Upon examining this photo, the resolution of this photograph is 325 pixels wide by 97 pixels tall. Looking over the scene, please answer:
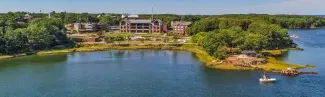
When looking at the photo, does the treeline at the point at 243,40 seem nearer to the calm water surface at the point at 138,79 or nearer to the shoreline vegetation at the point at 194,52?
the shoreline vegetation at the point at 194,52

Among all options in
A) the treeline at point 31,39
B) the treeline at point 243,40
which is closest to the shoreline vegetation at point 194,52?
the treeline at point 243,40

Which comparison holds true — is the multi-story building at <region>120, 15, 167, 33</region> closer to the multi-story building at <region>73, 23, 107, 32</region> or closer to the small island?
the small island

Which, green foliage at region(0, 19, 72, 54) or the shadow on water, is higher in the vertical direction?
green foliage at region(0, 19, 72, 54)

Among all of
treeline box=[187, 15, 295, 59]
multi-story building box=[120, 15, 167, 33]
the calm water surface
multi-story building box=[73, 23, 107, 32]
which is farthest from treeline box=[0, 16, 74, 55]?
treeline box=[187, 15, 295, 59]

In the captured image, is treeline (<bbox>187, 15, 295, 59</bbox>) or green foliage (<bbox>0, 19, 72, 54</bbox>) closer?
treeline (<bbox>187, 15, 295, 59</bbox>)

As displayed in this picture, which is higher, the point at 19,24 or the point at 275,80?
the point at 19,24

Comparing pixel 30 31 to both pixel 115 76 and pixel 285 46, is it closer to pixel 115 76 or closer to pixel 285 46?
pixel 115 76

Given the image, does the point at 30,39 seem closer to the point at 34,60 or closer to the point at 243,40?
the point at 34,60

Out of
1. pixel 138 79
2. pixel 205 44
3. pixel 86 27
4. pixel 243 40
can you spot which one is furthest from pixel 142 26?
pixel 138 79

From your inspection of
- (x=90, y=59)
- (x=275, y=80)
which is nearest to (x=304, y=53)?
(x=275, y=80)
